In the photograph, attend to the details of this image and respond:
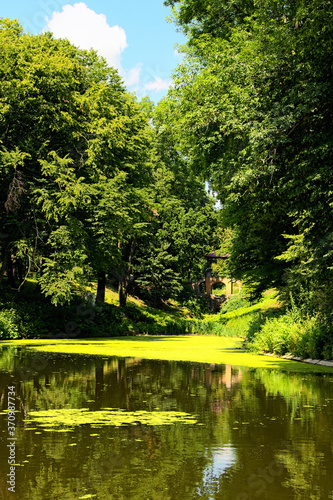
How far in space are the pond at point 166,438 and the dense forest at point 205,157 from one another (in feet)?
16.0

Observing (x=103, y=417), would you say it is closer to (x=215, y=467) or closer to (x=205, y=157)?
(x=215, y=467)

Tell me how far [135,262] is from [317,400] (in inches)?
1910

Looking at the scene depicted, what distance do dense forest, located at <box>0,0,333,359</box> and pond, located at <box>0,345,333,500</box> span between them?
4865 millimetres

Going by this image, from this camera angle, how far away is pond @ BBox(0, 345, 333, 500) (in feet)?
16.1

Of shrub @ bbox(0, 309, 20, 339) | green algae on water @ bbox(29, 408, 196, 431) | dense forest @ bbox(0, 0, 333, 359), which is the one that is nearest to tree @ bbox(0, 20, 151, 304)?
dense forest @ bbox(0, 0, 333, 359)

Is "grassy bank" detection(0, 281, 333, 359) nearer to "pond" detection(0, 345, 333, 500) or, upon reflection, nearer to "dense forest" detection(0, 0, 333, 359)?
"dense forest" detection(0, 0, 333, 359)

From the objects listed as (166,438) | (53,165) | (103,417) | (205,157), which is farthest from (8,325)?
(166,438)

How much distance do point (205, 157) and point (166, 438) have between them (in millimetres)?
21957

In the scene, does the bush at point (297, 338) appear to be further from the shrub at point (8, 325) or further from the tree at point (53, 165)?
the shrub at point (8, 325)

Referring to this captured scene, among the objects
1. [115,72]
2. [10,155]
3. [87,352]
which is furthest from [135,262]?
[87,352]

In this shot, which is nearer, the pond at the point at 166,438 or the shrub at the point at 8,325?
the pond at the point at 166,438

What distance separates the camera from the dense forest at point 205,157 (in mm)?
13766

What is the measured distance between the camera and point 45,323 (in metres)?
33.8

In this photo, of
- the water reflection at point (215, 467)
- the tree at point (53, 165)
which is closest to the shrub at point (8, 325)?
the tree at point (53, 165)
